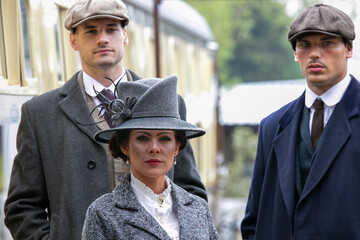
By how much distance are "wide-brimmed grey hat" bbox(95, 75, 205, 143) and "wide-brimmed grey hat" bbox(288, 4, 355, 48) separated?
70 centimetres

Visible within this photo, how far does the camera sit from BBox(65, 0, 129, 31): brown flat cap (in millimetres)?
3402

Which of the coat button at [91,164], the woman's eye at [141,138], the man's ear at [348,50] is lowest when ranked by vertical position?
the coat button at [91,164]

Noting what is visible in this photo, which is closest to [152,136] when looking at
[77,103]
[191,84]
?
[77,103]

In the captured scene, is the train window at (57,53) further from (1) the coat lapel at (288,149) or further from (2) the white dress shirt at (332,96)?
(2) the white dress shirt at (332,96)

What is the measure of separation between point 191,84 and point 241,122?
55.5 feet

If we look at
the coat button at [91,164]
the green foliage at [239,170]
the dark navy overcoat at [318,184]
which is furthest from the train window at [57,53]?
the green foliage at [239,170]

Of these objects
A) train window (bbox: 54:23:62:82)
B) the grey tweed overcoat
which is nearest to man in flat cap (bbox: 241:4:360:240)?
the grey tweed overcoat

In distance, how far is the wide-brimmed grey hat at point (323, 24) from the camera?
3244mm

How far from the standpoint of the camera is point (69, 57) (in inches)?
213

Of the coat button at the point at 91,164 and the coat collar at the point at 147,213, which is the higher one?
the coat button at the point at 91,164

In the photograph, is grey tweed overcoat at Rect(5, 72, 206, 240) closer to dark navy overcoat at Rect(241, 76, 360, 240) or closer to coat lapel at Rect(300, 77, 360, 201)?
dark navy overcoat at Rect(241, 76, 360, 240)

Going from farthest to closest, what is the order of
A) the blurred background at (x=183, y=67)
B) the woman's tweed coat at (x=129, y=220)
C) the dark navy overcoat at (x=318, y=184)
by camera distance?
the blurred background at (x=183, y=67) < the dark navy overcoat at (x=318, y=184) < the woman's tweed coat at (x=129, y=220)

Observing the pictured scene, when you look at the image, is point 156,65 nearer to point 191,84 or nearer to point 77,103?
point 191,84

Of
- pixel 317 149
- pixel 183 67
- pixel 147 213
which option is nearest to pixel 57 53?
pixel 317 149
